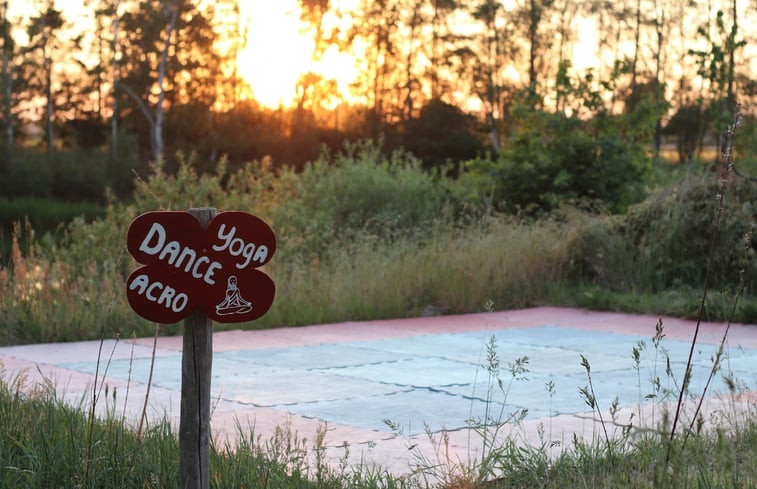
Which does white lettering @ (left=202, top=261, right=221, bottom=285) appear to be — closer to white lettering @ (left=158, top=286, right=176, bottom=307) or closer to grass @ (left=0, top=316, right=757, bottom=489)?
white lettering @ (left=158, top=286, right=176, bottom=307)

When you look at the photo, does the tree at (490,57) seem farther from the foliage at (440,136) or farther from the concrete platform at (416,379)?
the concrete platform at (416,379)

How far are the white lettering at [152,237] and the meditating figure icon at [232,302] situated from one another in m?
0.25

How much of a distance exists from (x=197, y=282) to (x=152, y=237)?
0.64ft

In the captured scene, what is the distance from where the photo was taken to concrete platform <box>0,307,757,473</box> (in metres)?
4.63

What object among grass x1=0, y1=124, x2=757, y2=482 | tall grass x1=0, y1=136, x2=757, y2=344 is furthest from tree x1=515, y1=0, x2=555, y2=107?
tall grass x1=0, y1=136, x2=757, y2=344

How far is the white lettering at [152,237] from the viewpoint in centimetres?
293

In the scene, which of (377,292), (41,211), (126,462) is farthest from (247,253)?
(41,211)

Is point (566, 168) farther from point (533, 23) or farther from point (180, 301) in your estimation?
point (533, 23)

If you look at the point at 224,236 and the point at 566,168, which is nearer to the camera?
the point at 224,236

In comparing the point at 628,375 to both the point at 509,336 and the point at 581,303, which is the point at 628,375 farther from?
the point at 581,303

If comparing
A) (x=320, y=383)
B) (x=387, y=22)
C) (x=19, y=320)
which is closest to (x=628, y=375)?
(x=320, y=383)

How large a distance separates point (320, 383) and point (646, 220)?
6.86 metres

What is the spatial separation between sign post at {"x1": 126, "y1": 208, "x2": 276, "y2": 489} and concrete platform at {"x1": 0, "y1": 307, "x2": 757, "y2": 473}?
1.22ft

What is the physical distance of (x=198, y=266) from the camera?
2996mm
